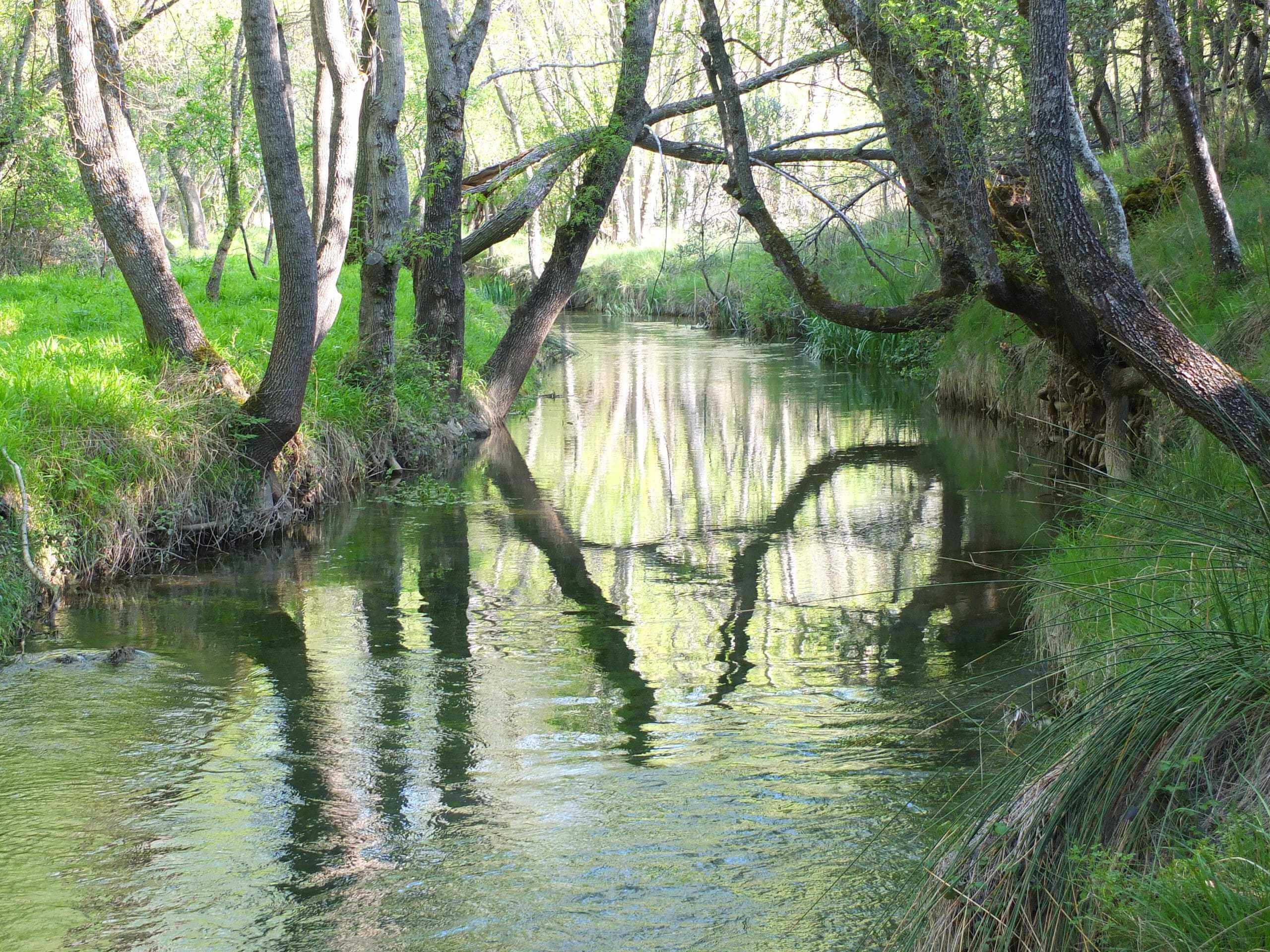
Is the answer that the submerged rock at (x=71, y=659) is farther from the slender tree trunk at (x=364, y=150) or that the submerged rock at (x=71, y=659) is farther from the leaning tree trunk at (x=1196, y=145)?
the leaning tree trunk at (x=1196, y=145)

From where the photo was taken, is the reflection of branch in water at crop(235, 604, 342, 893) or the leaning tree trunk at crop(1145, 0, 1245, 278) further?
the leaning tree trunk at crop(1145, 0, 1245, 278)

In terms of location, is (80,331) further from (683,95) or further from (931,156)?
Answer: (683,95)

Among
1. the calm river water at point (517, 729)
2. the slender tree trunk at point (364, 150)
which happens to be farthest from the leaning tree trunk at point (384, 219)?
the calm river water at point (517, 729)

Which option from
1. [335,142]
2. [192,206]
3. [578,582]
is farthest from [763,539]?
[192,206]

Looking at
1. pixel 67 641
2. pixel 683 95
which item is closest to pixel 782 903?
pixel 67 641

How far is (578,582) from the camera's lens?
7816mm

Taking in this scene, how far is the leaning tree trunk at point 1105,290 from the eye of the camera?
4.72 meters

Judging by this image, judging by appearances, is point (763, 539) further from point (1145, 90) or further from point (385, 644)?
point (1145, 90)

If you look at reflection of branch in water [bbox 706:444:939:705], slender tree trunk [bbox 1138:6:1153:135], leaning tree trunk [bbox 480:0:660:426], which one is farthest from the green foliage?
leaning tree trunk [bbox 480:0:660:426]

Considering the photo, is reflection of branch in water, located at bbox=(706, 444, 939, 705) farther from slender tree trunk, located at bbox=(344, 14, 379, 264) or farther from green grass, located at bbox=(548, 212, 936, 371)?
slender tree trunk, located at bbox=(344, 14, 379, 264)

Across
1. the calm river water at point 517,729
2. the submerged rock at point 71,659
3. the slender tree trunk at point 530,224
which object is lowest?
the calm river water at point 517,729

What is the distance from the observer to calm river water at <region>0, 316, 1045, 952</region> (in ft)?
11.9

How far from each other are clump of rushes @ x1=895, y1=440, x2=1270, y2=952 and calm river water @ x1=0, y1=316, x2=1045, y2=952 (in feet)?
2.73

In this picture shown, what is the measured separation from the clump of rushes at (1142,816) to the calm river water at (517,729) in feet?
2.73
